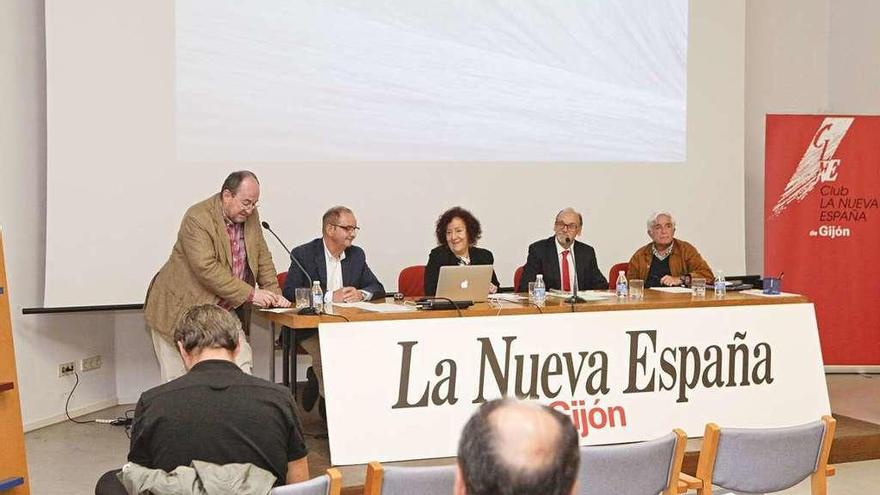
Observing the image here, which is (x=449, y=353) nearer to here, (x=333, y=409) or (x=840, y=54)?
(x=333, y=409)

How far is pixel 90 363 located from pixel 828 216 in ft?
16.4

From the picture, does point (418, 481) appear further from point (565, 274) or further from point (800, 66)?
point (800, 66)

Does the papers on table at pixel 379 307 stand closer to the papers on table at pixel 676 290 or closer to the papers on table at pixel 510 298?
the papers on table at pixel 510 298

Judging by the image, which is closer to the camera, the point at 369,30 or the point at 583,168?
the point at 369,30

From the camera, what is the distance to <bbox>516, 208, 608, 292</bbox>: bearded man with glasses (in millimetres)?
5988

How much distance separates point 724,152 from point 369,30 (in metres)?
2.63

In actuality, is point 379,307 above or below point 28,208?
below

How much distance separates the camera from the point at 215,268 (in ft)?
15.9

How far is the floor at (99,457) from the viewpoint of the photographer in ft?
15.3


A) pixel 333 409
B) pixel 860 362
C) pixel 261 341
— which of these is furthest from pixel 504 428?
pixel 860 362

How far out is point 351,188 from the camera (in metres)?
6.40

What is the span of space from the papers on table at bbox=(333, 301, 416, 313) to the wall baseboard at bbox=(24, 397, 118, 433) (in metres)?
2.06

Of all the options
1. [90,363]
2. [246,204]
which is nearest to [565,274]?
[246,204]

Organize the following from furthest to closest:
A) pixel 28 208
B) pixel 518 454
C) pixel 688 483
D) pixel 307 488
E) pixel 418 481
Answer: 1. pixel 28 208
2. pixel 688 483
3. pixel 418 481
4. pixel 307 488
5. pixel 518 454
